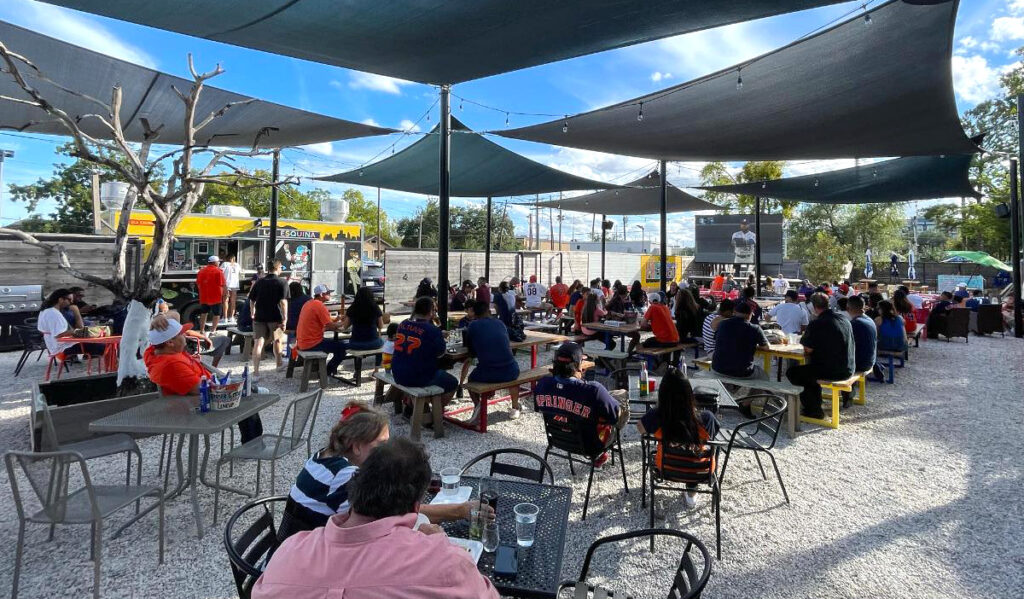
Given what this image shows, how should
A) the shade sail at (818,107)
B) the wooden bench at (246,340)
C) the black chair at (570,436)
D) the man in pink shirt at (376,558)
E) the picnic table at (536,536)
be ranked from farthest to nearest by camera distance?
the wooden bench at (246,340) < the shade sail at (818,107) < the black chair at (570,436) < the picnic table at (536,536) < the man in pink shirt at (376,558)

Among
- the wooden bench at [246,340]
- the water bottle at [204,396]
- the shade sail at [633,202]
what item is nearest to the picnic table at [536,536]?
the water bottle at [204,396]

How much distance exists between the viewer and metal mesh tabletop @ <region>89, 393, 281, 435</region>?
2809 millimetres

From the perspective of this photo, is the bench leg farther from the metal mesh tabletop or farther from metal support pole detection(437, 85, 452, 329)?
the metal mesh tabletop

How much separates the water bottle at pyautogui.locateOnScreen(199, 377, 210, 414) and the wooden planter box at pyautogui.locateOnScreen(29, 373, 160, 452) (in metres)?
1.03

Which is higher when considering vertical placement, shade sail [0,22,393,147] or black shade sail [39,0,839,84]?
shade sail [0,22,393,147]

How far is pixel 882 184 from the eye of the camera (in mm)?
11094

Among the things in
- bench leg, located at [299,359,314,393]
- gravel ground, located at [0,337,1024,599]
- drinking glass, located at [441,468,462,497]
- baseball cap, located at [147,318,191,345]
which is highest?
baseball cap, located at [147,318,191,345]

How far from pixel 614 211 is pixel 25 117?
1441cm

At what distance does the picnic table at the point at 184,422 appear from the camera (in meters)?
2.81

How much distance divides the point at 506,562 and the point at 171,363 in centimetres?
297

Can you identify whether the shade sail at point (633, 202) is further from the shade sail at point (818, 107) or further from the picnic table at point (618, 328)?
the picnic table at point (618, 328)

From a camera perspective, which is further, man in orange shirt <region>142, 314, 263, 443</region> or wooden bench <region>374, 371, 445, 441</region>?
wooden bench <region>374, 371, 445, 441</region>

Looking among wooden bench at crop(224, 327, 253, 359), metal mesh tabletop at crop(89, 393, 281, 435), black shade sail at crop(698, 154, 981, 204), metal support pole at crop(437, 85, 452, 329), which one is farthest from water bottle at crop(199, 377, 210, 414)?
black shade sail at crop(698, 154, 981, 204)

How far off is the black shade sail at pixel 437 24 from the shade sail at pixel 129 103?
1.00 m
